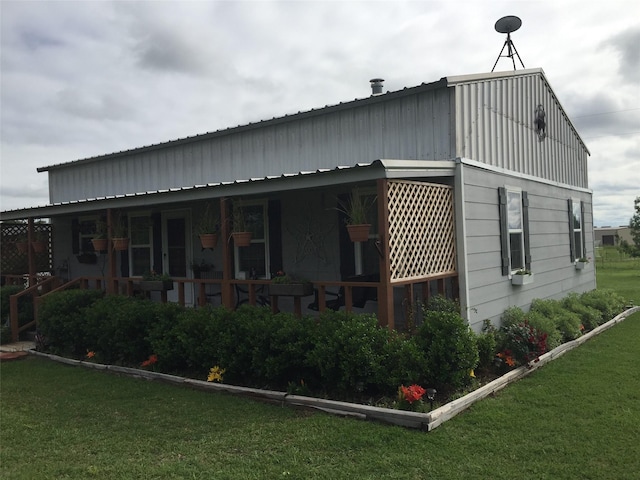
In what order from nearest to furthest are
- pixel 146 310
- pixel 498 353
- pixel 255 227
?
pixel 498 353
pixel 146 310
pixel 255 227

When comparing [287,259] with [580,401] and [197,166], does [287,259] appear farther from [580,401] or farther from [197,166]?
[580,401]

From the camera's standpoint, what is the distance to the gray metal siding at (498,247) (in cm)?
717

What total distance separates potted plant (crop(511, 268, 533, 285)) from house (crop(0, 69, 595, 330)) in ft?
0.10

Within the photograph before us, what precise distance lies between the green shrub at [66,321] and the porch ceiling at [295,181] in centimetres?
168

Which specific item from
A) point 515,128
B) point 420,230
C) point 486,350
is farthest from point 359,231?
point 515,128

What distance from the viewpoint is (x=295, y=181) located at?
6.43 metres

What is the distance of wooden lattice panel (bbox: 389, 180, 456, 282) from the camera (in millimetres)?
5910

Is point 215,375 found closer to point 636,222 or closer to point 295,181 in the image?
point 295,181

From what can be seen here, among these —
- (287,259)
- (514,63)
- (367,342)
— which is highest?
(514,63)

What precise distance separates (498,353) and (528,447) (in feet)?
8.53

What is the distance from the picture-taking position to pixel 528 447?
413 centimetres

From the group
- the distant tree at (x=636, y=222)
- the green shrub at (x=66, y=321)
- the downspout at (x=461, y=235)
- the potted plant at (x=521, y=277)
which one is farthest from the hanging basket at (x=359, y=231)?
the distant tree at (x=636, y=222)

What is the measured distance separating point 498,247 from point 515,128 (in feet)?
8.17

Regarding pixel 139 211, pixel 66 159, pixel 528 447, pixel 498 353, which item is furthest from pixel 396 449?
pixel 66 159
